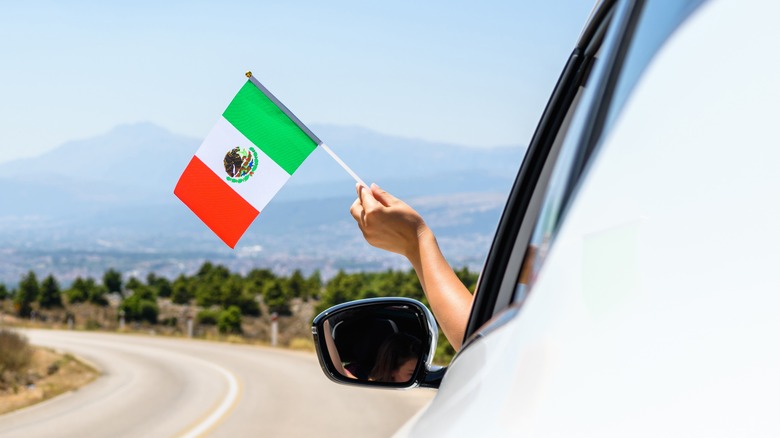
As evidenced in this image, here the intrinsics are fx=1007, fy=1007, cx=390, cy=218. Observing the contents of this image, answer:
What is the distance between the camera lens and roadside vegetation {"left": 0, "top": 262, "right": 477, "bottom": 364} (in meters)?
43.0

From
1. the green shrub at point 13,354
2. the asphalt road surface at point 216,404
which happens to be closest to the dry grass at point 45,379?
the green shrub at point 13,354

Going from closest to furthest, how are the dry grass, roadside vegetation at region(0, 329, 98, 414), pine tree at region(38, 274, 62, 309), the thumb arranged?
the thumb
the dry grass
roadside vegetation at region(0, 329, 98, 414)
pine tree at region(38, 274, 62, 309)

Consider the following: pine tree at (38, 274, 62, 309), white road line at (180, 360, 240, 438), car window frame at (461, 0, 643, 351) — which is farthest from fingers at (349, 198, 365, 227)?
pine tree at (38, 274, 62, 309)

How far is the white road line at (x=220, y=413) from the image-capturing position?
12441mm

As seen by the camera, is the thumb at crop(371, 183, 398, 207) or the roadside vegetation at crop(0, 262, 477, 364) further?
the roadside vegetation at crop(0, 262, 477, 364)

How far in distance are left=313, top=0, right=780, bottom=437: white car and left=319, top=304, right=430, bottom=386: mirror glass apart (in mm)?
1310

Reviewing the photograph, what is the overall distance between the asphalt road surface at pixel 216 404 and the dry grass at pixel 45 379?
38 cm

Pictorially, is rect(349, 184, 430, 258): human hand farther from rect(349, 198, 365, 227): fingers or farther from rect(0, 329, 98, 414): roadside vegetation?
rect(0, 329, 98, 414): roadside vegetation

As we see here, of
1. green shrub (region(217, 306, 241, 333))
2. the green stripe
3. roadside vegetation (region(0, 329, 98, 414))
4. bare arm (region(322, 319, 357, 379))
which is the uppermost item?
green shrub (region(217, 306, 241, 333))

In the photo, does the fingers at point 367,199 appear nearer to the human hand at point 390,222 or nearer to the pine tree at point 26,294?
the human hand at point 390,222

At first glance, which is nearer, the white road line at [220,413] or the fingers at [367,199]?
the fingers at [367,199]

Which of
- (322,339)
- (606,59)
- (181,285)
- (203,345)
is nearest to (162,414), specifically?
(322,339)

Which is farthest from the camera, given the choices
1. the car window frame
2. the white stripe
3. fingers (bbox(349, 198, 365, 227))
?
the white stripe

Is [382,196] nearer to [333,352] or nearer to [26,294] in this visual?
[333,352]
